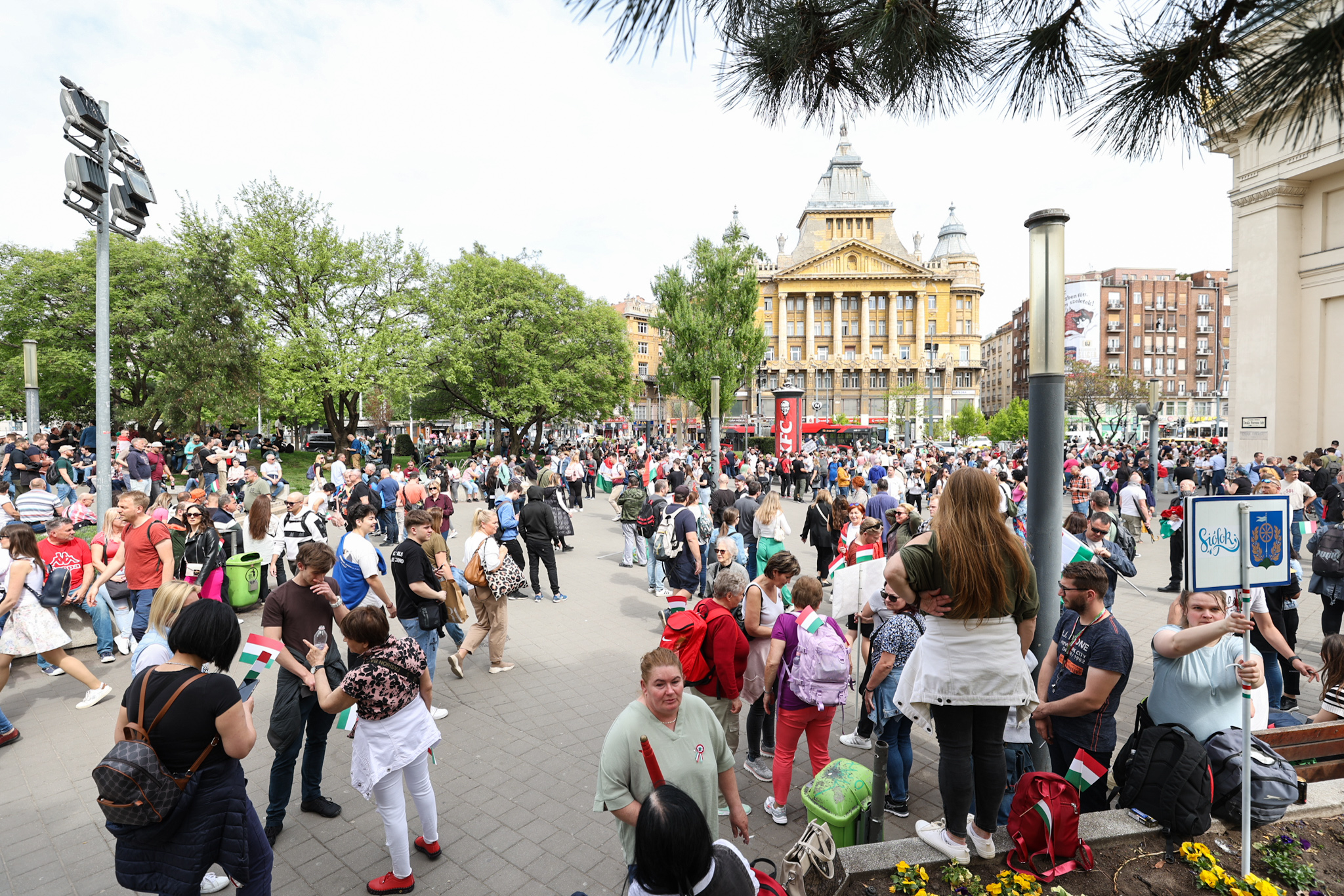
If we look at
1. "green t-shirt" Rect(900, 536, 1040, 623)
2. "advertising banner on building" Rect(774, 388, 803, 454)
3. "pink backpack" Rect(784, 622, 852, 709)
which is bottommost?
"pink backpack" Rect(784, 622, 852, 709)

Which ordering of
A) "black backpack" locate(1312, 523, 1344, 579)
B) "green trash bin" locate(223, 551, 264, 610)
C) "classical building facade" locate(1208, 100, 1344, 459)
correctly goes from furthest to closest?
"classical building facade" locate(1208, 100, 1344, 459), "green trash bin" locate(223, 551, 264, 610), "black backpack" locate(1312, 523, 1344, 579)

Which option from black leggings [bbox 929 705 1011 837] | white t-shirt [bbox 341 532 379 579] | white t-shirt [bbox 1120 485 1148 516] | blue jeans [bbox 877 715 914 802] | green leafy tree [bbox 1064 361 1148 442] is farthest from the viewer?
green leafy tree [bbox 1064 361 1148 442]

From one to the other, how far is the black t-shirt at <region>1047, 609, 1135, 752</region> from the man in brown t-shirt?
14.8 feet

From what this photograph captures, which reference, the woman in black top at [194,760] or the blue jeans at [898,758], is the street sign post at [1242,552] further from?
the woman in black top at [194,760]

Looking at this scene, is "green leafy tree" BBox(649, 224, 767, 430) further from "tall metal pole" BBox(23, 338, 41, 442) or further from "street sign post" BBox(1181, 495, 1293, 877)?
"street sign post" BBox(1181, 495, 1293, 877)

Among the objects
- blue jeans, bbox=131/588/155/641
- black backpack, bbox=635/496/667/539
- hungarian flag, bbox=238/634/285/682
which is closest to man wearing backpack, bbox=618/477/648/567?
black backpack, bbox=635/496/667/539

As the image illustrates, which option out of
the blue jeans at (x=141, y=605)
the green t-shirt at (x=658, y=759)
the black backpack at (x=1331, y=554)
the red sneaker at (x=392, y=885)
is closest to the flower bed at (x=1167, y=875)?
the green t-shirt at (x=658, y=759)

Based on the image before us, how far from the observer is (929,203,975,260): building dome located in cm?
8944

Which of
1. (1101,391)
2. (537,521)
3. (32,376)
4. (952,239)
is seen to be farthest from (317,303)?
(952,239)

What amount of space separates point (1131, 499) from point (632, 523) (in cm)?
885

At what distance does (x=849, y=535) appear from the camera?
8125 millimetres

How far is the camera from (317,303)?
3017 centimetres

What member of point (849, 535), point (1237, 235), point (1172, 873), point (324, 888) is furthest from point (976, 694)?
point (1237, 235)

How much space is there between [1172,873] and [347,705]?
4.41 metres
